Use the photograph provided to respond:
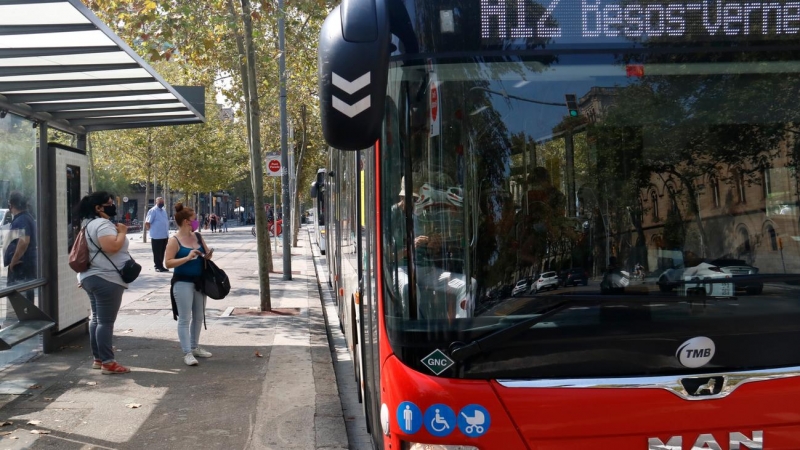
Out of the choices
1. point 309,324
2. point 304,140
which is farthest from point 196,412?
point 304,140

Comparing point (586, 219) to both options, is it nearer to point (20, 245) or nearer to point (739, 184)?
point (739, 184)

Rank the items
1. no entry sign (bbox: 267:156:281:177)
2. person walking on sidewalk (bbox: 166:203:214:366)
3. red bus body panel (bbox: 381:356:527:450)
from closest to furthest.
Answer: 1. red bus body panel (bbox: 381:356:527:450)
2. person walking on sidewalk (bbox: 166:203:214:366)
3. no entry sign (bbox: 267:156:281:177)

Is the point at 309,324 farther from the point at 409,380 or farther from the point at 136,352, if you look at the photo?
the point at 409,380

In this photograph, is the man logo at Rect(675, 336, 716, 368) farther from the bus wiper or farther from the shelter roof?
the shelter roof

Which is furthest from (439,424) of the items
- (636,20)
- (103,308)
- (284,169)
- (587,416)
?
(284,169)

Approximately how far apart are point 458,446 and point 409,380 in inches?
12.6

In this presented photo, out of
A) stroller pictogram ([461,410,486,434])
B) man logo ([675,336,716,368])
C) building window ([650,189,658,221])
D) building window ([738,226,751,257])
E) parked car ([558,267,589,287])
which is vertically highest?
building window ([650,189,658,221])

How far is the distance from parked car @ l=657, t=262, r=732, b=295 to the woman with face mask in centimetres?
569

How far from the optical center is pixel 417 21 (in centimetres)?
343

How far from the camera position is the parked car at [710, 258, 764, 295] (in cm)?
338

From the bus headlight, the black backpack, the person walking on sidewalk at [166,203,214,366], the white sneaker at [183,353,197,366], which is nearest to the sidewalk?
the white sneaker at [183,353,197,366]

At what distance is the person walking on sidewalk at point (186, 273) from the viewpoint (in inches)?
328

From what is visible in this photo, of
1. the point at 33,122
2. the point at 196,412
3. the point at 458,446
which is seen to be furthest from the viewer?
the point at 33,122

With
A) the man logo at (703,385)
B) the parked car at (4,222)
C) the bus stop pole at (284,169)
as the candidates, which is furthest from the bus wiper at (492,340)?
the bus stop pole at (284,169)
